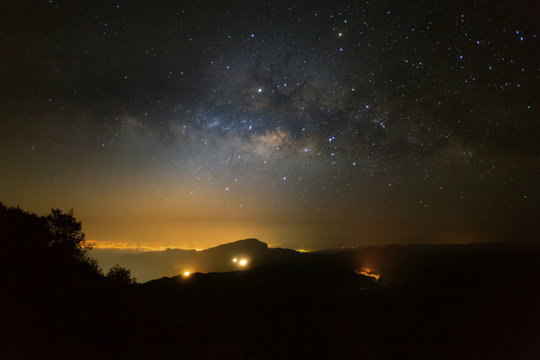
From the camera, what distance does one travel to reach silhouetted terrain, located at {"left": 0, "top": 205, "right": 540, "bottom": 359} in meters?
11.4

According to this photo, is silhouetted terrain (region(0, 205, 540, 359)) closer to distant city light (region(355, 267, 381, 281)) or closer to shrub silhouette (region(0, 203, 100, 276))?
shrub silhouette (region(0, 203, 100, 276))

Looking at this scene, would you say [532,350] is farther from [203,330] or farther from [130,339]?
[130,339]

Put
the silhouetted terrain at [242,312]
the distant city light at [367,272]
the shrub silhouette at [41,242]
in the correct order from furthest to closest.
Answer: the distant city light at [367,272] < the shrub silhouette at [41,242] < the silhouetted terrain at [242,312]

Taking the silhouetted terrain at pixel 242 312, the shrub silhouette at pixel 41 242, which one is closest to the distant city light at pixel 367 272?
the silhouetted terrain at pixel 242 312

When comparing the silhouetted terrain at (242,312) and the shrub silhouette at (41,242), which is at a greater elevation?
the shrub silhouette at (41,242)

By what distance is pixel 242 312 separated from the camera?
67.9ft

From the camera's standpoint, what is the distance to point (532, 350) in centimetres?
1591

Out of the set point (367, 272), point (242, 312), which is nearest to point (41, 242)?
point (242, 312)

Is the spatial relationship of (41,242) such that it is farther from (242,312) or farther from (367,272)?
(367,272)

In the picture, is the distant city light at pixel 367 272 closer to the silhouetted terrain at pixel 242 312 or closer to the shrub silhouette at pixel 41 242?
the silhouetted terrain at pixel 242 312

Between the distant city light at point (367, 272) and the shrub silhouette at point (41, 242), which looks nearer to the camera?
the shrub silhouette at point (41, 242)

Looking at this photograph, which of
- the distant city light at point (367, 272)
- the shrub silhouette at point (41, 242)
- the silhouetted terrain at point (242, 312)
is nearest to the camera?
the silhouetted terrain at point (242, 312)

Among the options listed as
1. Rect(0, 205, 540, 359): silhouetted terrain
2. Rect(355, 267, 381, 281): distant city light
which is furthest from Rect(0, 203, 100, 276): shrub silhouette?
Rect(355, 267, 381, 281): distant city light

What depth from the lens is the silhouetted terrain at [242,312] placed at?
11.4 metres
